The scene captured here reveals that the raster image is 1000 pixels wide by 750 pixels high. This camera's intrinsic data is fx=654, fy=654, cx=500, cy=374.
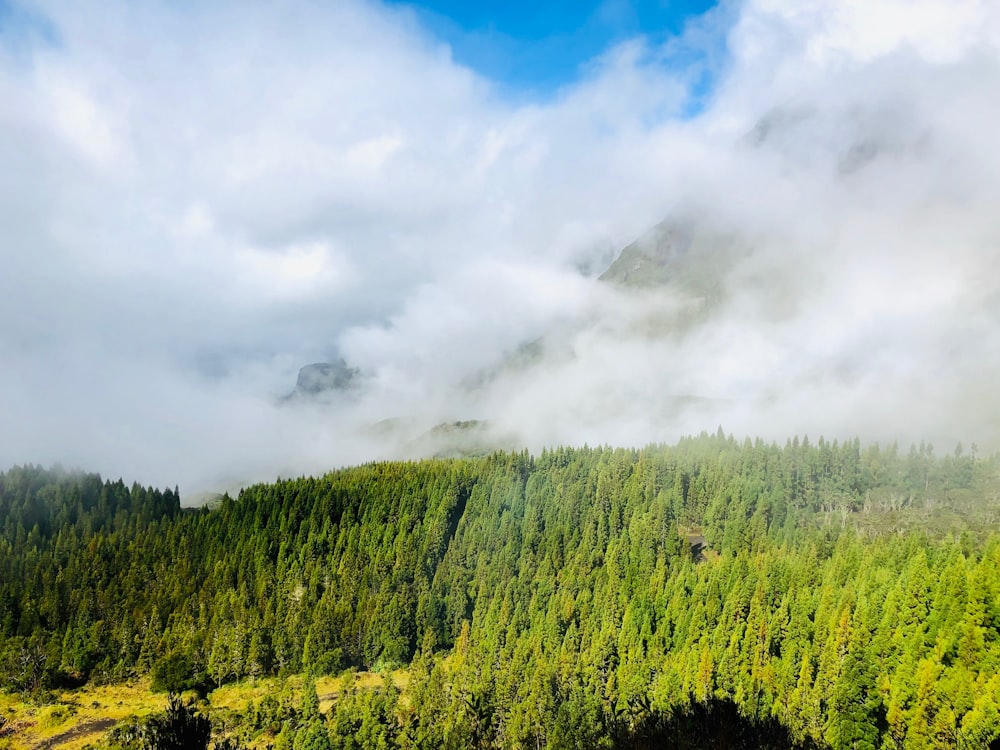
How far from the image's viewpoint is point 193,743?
105 feet

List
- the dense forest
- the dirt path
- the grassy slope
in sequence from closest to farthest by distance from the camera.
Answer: the dense forest → the dirt path → the grassy slope

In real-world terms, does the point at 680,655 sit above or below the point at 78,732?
above

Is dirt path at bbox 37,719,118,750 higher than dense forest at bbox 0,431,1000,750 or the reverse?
the reverse

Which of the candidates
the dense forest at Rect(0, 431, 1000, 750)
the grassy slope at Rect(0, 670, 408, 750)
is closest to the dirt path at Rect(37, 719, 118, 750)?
the grassy slope at Rect(0, 670, 408, 750)

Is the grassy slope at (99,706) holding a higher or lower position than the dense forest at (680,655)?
lower

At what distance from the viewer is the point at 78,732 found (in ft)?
506

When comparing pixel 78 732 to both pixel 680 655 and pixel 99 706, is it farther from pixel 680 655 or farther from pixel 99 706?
pixel 680 655

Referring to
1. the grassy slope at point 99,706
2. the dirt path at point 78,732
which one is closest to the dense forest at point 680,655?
the grassy slope at point 99,706

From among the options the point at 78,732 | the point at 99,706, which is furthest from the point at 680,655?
the point at 99,706

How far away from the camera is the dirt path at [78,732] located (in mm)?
149250

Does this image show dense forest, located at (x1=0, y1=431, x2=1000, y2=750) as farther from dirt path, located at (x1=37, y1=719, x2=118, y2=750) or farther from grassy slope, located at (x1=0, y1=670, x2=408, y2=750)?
dirt path, located at (x1=37, y1=719, x2=118, y2=750)

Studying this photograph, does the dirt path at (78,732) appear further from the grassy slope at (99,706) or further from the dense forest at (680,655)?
the dense forest at (680,655)

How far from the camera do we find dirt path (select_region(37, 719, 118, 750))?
490 ft

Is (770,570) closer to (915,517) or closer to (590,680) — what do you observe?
(590,680)
